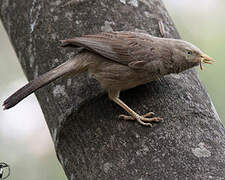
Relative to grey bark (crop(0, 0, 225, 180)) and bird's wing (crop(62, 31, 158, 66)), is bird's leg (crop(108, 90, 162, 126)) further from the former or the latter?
bird's wing (crop(62, 31, 158, 66))

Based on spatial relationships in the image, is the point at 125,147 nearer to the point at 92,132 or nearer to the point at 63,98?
the point at 92,132

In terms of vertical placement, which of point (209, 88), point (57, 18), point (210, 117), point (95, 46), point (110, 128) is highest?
point (57, 18)

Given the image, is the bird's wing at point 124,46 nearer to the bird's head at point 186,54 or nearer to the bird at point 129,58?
the bird at point 129,58

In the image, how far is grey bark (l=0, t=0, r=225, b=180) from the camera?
2.39 m

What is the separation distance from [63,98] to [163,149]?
0.85m

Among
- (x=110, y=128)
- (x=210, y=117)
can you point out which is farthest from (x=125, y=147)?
(x=210, y=117)

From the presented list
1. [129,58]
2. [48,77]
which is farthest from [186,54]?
[48,77]

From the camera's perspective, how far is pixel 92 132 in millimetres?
2666

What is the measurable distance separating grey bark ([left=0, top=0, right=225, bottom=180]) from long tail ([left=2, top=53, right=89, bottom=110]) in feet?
0.30

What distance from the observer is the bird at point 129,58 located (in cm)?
309

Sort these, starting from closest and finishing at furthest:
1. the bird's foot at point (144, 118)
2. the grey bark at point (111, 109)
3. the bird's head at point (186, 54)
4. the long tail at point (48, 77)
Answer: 1. the grey bark at point (111, 109)
2. the bird's foot at point (144, 118)
3. the long tail at point (48, 77)
4. the bird's head at point (186, 54)

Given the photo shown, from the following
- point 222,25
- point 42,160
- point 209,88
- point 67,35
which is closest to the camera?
point 67,35

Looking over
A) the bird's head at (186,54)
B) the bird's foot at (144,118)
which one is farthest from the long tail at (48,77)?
Answer: the bird's head at (186,54)

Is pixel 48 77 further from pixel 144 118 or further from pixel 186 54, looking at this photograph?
pixel 186 54
